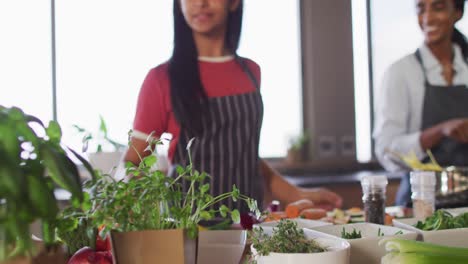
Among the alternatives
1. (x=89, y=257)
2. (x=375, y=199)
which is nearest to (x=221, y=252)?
(x=89, y=257)

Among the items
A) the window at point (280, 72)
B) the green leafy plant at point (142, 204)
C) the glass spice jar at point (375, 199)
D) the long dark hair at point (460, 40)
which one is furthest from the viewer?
the window at point (280, 72)

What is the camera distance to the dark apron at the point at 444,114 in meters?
2.71

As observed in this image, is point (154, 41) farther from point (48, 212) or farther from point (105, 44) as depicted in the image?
Result: point (48, 212)

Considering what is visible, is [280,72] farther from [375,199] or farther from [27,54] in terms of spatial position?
[375,199]

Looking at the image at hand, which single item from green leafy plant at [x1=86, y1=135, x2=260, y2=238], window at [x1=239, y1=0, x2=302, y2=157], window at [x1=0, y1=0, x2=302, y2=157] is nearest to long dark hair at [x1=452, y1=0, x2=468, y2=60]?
window at [x1=0, y1=0, x2=302, y2=157]

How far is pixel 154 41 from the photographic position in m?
3.51

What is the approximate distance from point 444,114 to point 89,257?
229 centimetres

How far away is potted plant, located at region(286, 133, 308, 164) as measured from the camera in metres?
4.03

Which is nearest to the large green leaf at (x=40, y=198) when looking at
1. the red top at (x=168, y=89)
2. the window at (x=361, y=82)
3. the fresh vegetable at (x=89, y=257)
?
the fresh vegetable at (x=89, y=257)

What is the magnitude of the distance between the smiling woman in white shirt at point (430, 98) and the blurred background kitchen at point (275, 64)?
26.5 inches

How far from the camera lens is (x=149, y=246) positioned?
0.85m

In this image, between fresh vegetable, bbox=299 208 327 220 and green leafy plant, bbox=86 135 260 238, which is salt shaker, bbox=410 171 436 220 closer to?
fresh vegetable, bbox=299 208 327 220

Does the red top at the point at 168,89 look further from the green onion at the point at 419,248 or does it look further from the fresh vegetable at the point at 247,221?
the green onion at the point at 419,248


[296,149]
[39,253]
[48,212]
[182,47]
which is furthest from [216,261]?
[296,149]
